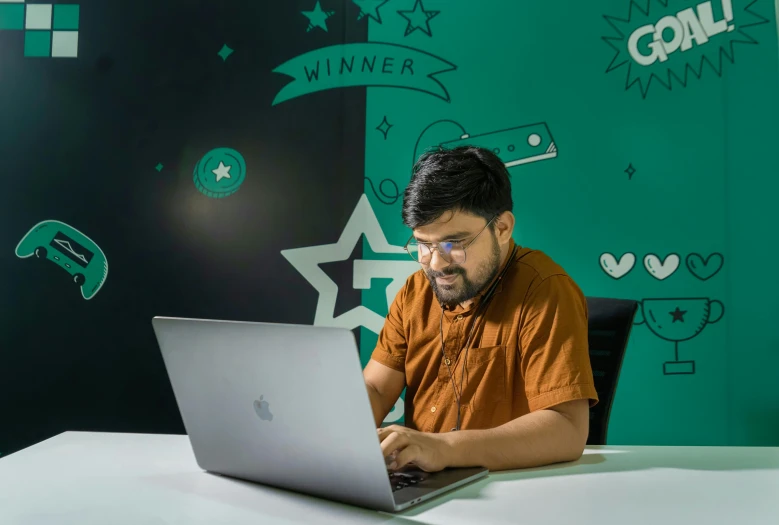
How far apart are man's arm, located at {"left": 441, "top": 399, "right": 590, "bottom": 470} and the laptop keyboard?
7 centimetres

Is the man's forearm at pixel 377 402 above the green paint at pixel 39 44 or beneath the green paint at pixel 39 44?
beneath

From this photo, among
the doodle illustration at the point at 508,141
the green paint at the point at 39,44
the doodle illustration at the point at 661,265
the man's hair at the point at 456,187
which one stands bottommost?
the doodle illustration at the point at 661,265

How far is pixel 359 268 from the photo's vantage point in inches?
104

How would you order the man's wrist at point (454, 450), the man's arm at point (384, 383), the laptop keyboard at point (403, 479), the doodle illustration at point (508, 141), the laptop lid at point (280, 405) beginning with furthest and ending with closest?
the doodle illustration at point (508, 141), the man's arm at point (384, 383), the man's wrist at point (454, 450), the laptop keyboard at point (403, 479), the laptop lid at point (280, 405)

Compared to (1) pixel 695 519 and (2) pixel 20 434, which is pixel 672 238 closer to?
(1) pixel 695 519

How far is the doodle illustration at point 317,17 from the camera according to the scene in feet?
8.81

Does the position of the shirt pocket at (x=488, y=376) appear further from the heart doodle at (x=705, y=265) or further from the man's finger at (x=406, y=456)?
the heart doodle at (x=705, y=265)

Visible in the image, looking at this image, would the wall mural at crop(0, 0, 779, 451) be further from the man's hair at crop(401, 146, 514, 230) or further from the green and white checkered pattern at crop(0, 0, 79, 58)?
the man's hair at crop(401, 146, 514, 230)

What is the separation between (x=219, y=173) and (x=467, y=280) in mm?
1535

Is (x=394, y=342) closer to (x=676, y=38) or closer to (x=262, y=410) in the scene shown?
(x=262, y=410)

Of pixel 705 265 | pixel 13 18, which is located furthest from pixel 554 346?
pixel 13 18

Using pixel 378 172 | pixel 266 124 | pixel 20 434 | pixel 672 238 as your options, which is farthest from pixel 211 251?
pixel 672 238

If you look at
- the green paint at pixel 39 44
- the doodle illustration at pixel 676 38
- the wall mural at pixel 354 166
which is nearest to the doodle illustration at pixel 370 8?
the wall mural at pixel 354 166

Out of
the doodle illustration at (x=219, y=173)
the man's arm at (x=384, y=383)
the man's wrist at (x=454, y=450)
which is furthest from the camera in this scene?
the doodle illustration at (x=219, y=173)
